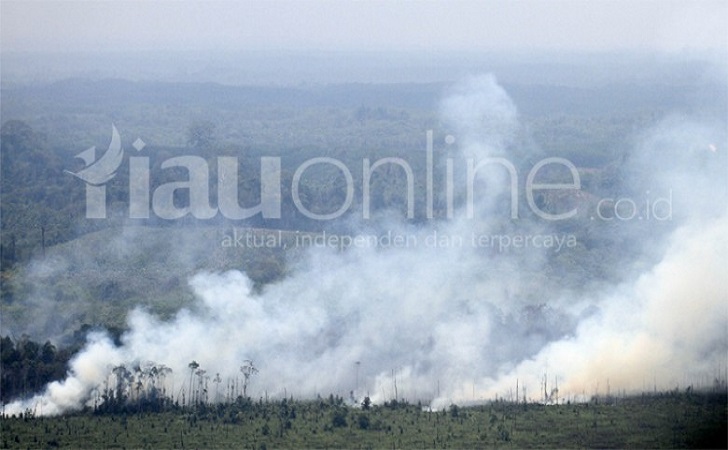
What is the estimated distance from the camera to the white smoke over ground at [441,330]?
75.9m

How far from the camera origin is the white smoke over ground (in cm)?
7594

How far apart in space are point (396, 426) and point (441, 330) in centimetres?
1429

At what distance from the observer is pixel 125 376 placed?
75125 millimetres

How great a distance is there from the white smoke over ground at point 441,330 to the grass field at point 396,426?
3.30 metres

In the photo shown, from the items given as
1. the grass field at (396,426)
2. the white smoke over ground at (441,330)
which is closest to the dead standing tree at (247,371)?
the white smoke over ground at (441,330)

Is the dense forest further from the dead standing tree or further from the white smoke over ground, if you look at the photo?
the white smoke over ground

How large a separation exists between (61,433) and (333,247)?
3729 cm

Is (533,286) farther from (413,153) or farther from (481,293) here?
(413,153)

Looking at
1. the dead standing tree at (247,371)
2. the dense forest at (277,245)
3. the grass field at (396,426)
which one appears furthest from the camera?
the dead standing tree at (247,371)

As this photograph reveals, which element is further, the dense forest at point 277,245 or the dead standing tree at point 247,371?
the dead standing tree at point 247,371

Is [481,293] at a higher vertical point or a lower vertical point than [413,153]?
lower

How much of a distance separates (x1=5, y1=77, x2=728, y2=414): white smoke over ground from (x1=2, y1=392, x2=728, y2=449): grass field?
3.30m

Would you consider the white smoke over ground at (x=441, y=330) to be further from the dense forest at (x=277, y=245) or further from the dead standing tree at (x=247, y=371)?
the dense forest at (x=277, y=245)

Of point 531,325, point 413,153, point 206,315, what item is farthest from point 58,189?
point 531,325
